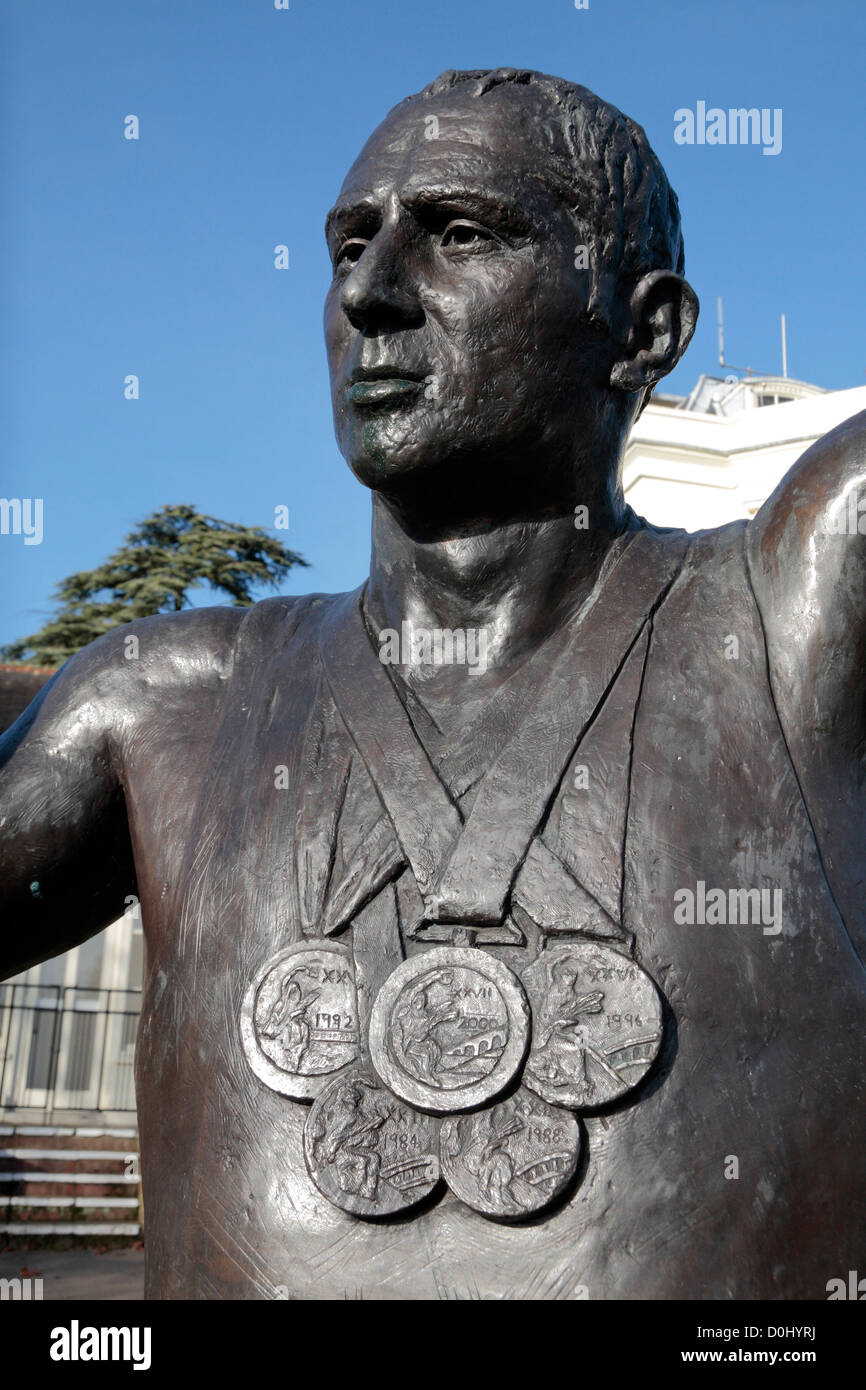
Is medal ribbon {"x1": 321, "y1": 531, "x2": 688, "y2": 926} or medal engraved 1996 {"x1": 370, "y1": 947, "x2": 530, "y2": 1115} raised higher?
medal ribbon {"x1": 321, "y1": 531, "x2": 688, "y2": 926}

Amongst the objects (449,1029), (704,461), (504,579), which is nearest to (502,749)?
(504,579)

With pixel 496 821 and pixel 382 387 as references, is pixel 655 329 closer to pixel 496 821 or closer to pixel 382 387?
pixel 382 387

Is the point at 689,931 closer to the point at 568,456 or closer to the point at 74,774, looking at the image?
the point at 568,456

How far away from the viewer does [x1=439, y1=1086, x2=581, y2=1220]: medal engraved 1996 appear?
6.34 ft

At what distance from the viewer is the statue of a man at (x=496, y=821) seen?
1980 millimetres

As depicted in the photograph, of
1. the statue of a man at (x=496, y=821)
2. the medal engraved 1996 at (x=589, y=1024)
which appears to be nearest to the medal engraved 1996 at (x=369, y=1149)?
the statue of a man at (x=496, y=821)

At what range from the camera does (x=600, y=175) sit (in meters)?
2.54

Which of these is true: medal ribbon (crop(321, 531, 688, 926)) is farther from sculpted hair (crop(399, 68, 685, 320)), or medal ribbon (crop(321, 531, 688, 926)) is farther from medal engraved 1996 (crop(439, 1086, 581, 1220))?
sculpted hair (crop(399, 68, 685, 320))

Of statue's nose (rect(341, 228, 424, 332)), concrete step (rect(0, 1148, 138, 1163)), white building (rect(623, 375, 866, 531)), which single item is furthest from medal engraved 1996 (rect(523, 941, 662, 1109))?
white building (rect(623, 375, 866, 531))

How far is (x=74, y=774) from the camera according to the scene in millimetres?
2598

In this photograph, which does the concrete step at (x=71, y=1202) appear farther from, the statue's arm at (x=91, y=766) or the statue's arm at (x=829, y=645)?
the statue's arm at (x=829, y=645)
